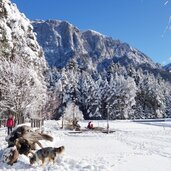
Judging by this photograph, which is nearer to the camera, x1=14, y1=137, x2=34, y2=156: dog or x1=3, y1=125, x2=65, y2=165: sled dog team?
x1=3, y1=125, x2=65, y2=165: sled dog team

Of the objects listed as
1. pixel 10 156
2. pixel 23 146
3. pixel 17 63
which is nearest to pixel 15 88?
pixel 17 63

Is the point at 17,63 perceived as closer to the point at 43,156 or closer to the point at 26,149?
the point at 26,149

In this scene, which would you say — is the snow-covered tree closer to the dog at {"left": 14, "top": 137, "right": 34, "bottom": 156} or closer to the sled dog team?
the sled dog team

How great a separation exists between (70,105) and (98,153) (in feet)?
203

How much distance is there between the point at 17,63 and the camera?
42.1 meters

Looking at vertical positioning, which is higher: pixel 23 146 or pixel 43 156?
pixel 23 146

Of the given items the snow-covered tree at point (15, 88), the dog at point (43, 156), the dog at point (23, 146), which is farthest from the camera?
the snow-covered tree at point (15, 88)

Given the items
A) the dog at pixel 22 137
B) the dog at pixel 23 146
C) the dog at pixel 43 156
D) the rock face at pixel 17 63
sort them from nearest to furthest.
Result: the dog at pixel 43 156
the dog at pixel 23 146
the dog at pixel 22 137
the rock face at pixel 17 63

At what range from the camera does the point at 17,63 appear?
42.1m

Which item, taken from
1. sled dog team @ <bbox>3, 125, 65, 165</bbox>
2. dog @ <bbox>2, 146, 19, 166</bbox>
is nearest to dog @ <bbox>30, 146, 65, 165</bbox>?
sled dog team @ <bbox>3, 125, 65, 165</bbox>

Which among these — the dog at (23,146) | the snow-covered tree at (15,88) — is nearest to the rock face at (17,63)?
the snow-covered tree at (15,88)

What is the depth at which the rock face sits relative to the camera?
3922cm

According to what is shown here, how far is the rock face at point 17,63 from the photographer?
39.2 metres

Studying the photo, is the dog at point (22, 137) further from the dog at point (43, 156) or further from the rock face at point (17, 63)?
the rock face at point (17, 63)
